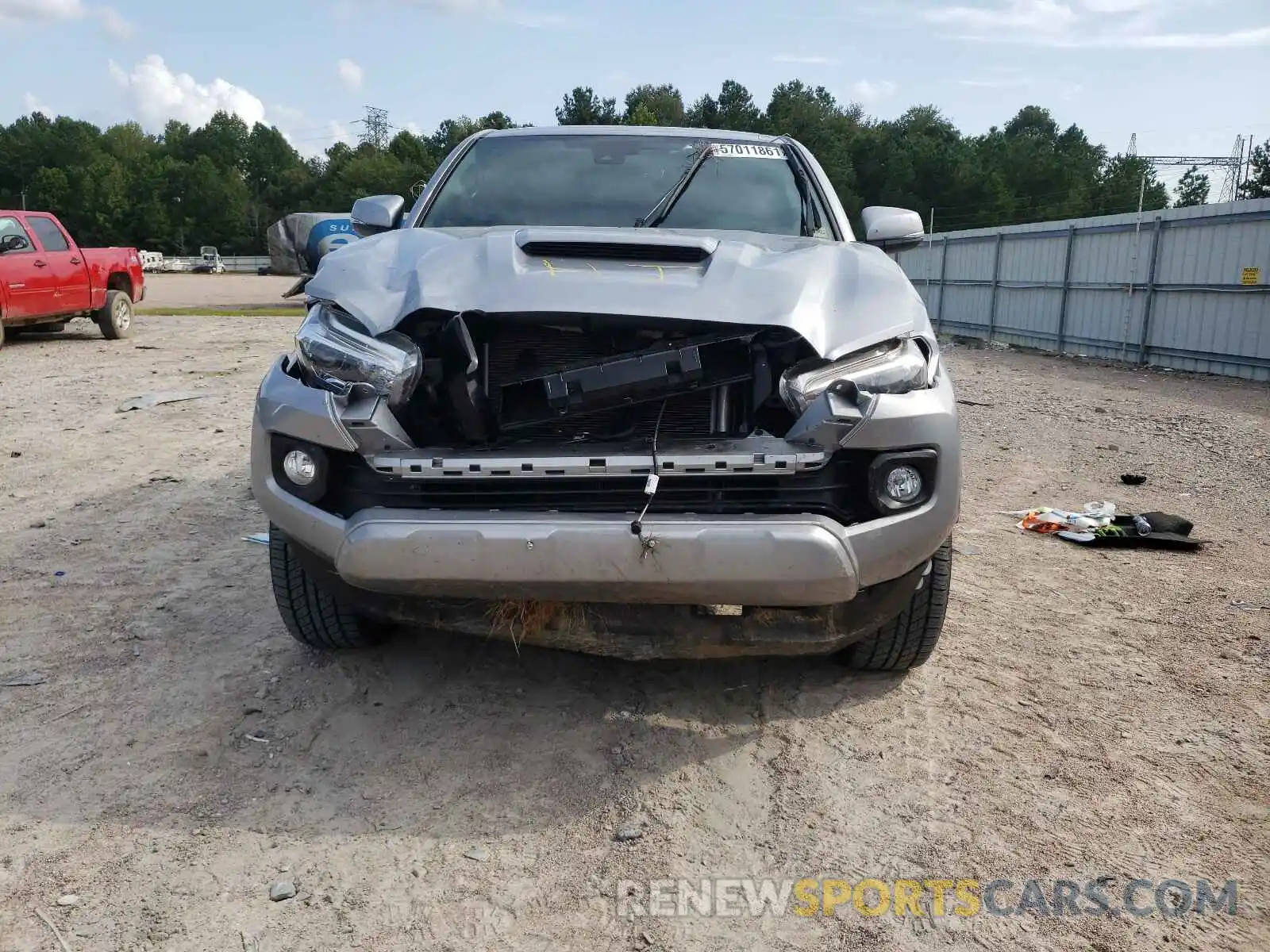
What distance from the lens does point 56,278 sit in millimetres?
13070

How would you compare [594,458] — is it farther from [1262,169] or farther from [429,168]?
[429,168]

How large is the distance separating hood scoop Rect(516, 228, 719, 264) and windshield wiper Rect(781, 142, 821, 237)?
996 millimetres

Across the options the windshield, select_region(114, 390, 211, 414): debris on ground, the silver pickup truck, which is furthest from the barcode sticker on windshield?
select_region(114, 390, 211, 414): debris on ground

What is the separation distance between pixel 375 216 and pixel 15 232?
1093 cm

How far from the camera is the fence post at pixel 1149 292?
14414 millimetres

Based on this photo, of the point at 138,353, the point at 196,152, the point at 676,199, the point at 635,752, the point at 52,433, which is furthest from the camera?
the point at 196,152

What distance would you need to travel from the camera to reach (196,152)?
10619 centimetres

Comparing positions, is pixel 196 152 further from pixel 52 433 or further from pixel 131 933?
pixel 131 933

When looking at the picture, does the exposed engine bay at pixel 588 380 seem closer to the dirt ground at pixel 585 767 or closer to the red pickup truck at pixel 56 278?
the dirt ground at pixel 585 767

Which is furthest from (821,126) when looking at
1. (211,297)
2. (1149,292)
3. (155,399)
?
(155,399)

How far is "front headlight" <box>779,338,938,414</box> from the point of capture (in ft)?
8.50

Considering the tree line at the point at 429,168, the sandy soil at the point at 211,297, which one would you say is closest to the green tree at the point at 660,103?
the tree line at the point at 429,168

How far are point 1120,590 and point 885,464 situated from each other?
7.24 feet

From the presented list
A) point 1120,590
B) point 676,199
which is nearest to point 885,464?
point 676,199
